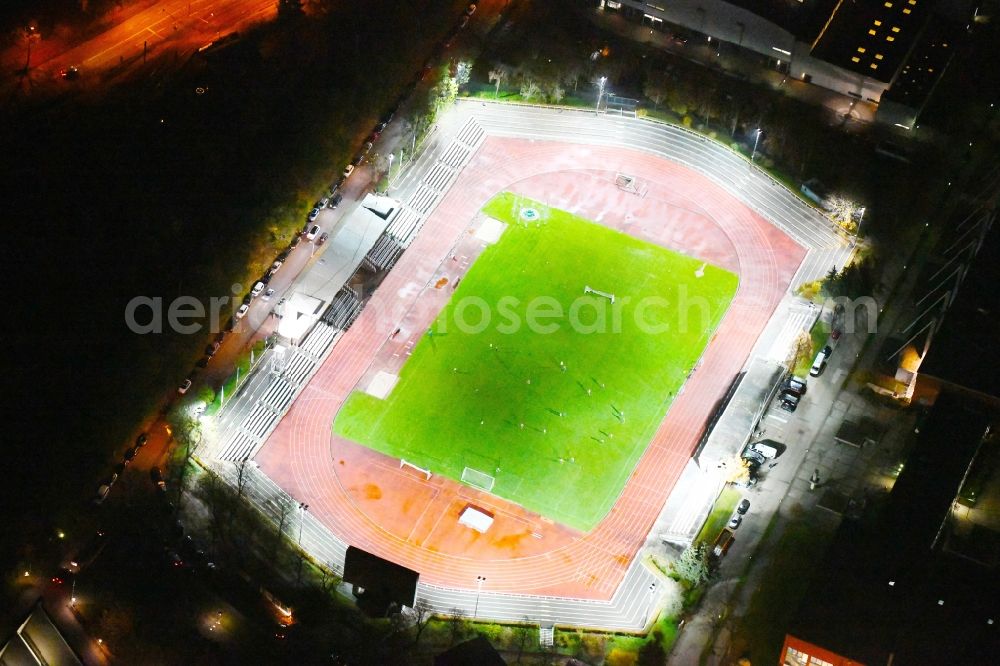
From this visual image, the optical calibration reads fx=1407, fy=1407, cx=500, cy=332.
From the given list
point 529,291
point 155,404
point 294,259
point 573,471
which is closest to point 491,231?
point 529,291

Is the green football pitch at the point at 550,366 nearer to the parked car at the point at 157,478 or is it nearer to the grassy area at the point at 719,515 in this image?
the grassy area at the point at 719,515

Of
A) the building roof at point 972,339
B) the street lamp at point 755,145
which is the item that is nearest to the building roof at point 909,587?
the building roof at point 972,339

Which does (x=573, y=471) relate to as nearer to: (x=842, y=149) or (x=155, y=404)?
(x=155, y=404)

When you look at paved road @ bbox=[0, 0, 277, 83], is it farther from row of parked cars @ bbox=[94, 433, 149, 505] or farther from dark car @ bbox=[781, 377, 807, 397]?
dark car @ bbox=[781, 377, 807, 397]

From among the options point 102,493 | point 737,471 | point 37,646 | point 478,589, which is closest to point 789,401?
point 737,471

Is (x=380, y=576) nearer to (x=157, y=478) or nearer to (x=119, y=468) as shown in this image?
(x=157, y=478)

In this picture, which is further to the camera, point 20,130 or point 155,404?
point 20,130

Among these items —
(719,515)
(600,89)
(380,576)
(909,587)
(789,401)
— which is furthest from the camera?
(600,89)
